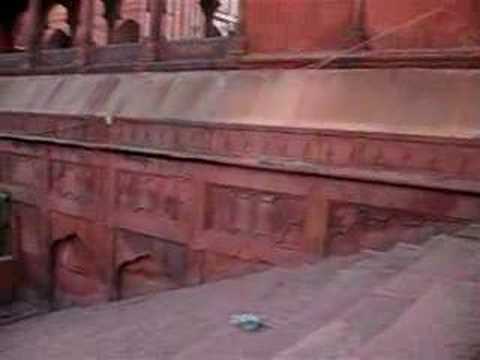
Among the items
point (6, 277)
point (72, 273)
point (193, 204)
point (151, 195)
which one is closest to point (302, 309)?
point (193, 204)

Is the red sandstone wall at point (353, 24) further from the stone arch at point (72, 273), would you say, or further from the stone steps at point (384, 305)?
the stone arch at point (72, 273)

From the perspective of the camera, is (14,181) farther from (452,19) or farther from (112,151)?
(452,19)

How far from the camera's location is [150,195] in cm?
725

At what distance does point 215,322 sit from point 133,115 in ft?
15.6

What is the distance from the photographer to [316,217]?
5.65m

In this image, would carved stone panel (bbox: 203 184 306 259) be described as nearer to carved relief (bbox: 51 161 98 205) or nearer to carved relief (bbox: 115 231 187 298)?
carved relief (bbox: 115 231 187 298)

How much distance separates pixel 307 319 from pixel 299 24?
14.2 ft

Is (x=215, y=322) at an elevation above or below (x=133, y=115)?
below

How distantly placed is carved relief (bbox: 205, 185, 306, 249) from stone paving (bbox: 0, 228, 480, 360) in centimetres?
174

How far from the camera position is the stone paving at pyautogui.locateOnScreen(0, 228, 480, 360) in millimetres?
2262

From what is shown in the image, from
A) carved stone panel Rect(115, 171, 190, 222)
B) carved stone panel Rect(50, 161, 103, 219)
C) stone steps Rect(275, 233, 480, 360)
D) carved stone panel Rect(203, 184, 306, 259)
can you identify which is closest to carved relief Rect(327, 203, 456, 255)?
carved stone panel Rect(203, 184, 306, 259)

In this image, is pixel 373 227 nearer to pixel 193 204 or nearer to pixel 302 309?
pixel 193 204

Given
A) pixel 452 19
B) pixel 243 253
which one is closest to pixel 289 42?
pixel 452 19

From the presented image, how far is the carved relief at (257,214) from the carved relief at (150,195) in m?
0.53
